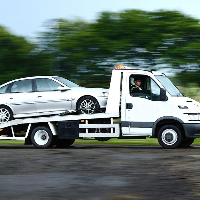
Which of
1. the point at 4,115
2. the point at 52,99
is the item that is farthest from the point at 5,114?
the point at 52,99

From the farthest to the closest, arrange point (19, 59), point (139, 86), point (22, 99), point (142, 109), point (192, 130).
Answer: point (19, 59) → point (22, 99) → point (139, 86) → point (142, 109) → point (192, 130)

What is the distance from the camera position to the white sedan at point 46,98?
1745cm

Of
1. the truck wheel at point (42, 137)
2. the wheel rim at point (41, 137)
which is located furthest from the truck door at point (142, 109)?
the wheel rim at point (41, 137)

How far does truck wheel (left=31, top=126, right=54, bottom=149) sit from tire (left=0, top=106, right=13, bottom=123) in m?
0.84

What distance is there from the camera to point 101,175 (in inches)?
428

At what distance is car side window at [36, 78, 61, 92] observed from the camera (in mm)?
17986

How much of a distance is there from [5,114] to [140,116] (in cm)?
410

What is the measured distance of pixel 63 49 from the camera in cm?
3616

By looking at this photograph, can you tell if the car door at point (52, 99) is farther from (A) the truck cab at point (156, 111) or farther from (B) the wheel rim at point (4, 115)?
(A) the truck cab at point (156, 111)

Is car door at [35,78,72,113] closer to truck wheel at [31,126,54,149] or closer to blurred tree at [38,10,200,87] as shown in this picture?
truck wheel at [31,126,54,149]

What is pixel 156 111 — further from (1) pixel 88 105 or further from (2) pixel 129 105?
(1) pixel 88 105

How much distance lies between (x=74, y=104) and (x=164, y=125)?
8.75ft

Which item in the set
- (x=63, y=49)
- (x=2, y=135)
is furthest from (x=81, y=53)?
(x=2, y=135)

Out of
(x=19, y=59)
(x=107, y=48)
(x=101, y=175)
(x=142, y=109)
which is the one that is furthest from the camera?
Result: (x=19, y=59)
